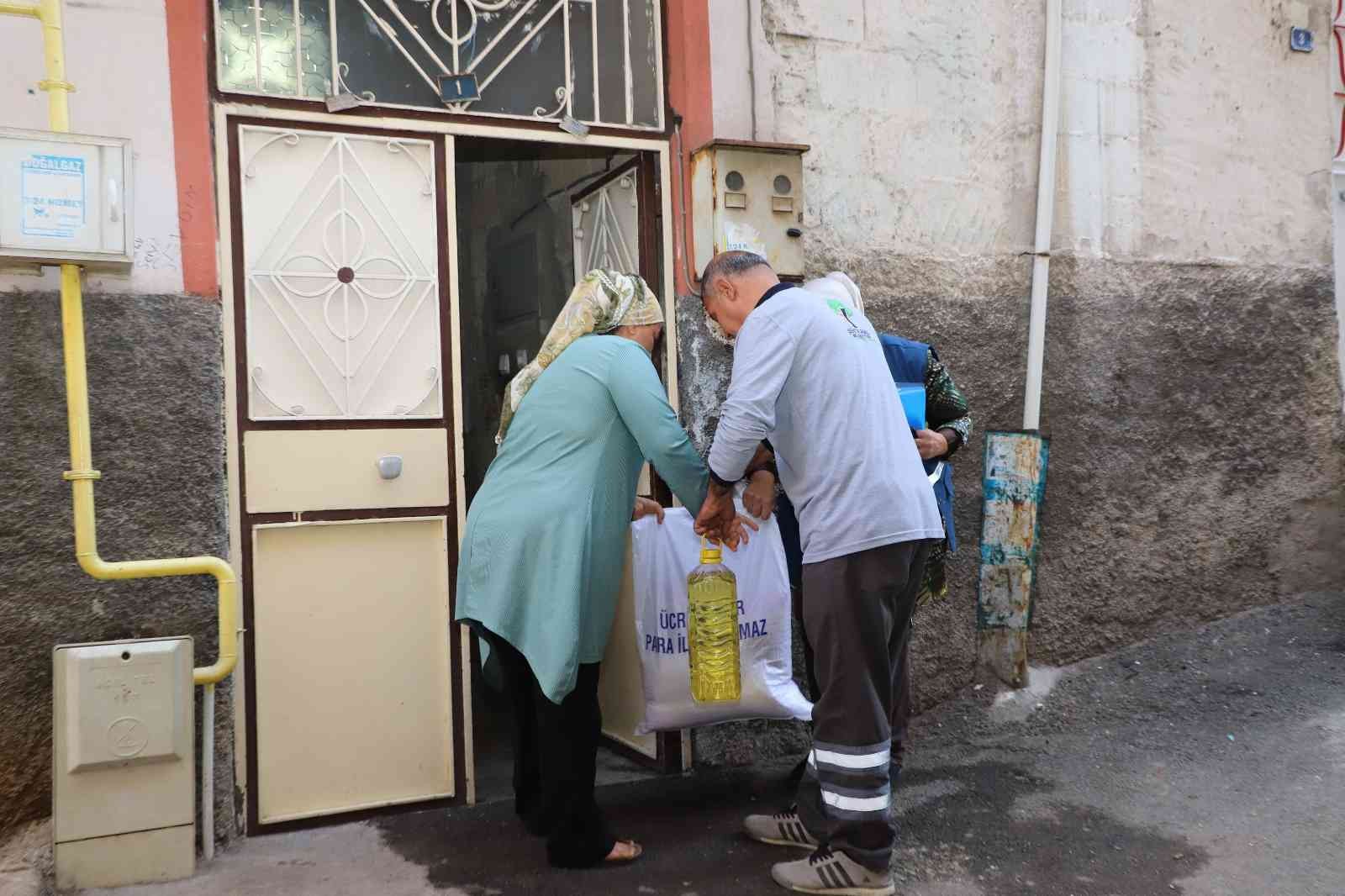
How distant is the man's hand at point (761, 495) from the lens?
12.1 feet

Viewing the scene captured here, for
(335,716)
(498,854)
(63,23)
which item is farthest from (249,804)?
(63,23)

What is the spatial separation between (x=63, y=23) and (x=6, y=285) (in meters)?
0.83

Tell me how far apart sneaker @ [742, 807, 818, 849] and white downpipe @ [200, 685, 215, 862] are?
1669 mm

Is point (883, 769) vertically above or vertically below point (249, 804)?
above

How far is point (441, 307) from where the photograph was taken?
4.12 meters

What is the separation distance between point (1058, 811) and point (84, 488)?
3205mm

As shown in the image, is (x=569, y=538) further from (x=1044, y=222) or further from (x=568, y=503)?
(x=1044, y=222)

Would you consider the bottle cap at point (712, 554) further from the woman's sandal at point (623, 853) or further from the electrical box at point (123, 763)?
the electrical box at point (123, 763)

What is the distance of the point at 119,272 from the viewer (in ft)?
11.5

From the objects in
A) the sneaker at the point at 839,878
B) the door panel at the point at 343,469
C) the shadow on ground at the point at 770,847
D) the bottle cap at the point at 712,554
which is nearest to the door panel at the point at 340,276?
the door panel at the point at 343,469

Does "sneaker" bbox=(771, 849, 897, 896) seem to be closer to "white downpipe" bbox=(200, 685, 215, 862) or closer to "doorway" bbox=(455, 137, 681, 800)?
"doorway" bbox=(455, 137, 681, 800)

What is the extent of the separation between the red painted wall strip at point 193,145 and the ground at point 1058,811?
6.13 ft

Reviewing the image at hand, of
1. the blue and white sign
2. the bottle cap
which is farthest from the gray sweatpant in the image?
the blue and white sign

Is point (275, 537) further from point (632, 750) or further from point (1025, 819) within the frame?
point (1025, 819)
